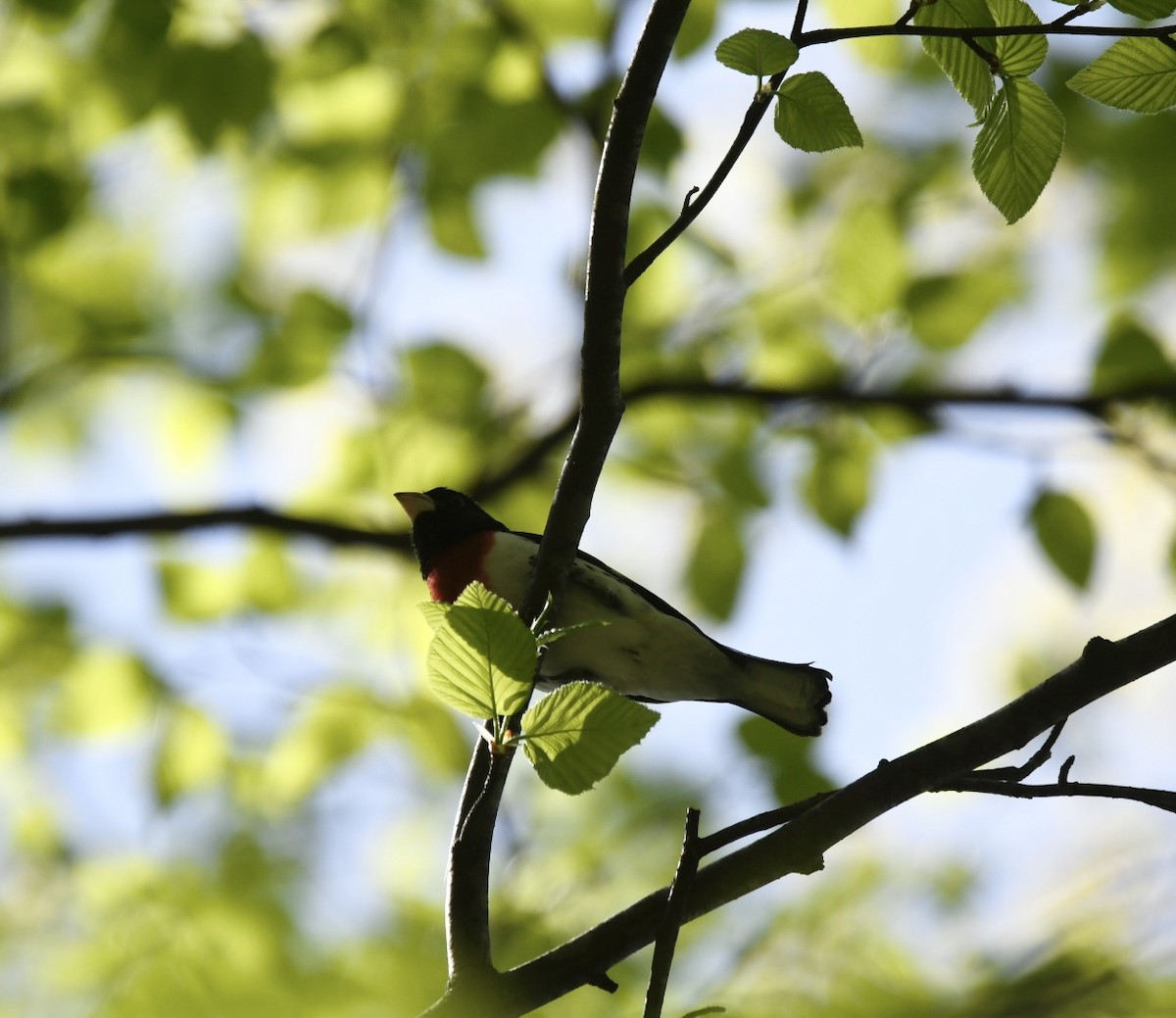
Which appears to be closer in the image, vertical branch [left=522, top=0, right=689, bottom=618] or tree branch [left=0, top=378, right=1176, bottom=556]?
vertical branch [left=522, top=0, right=689, bottom=618]

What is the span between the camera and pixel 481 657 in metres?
1.58

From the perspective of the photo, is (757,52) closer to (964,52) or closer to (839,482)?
(964,52)

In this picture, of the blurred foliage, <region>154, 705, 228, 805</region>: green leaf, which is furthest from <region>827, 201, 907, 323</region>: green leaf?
<region>154, 705, 228, 805</region>: green leaf

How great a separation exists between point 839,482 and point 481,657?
9.03 ft

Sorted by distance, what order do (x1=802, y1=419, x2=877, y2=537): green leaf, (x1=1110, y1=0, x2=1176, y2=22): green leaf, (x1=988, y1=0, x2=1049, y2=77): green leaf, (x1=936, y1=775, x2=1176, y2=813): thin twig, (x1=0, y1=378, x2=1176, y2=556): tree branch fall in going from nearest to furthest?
(x1=1110, y1=0, x2=1176, y2=22): green leaf < (x1=988, y1=0, x2=1049, y2=77): green leaf < (x1=936, y1=775, x2=1176, y2=813): thin twig < (x1=0, y1=378, x2=1176, y2=556): tree branch < (x1=802, y1=419, x2=877, y2=537): green leaf

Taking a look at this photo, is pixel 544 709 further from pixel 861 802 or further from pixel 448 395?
pixel 448 395

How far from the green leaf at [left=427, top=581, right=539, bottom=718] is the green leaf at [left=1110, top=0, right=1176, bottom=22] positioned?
3.64 ft

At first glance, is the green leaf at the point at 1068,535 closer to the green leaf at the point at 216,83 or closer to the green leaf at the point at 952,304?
the green leaf at the point at 952,304

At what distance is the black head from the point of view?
4105mm

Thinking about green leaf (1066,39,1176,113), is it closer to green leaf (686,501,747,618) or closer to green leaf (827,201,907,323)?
green leaf (827,201,907,323)

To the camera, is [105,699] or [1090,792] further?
[105,699]

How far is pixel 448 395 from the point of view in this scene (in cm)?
425

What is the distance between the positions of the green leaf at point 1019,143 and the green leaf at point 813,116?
0.19 meters

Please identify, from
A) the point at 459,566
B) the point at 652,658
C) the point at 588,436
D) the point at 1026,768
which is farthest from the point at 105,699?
the point at 1026,768
